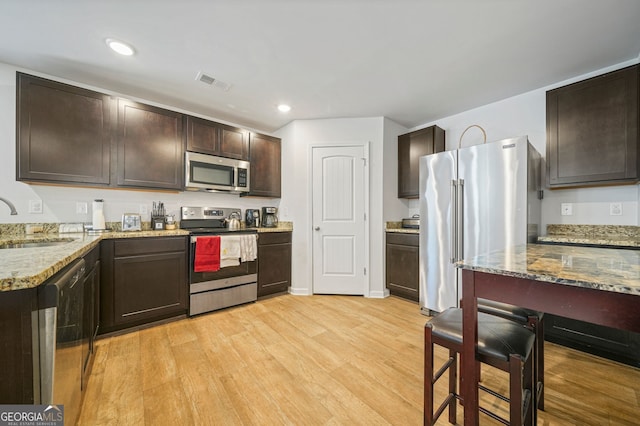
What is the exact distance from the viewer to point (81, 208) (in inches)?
95.5

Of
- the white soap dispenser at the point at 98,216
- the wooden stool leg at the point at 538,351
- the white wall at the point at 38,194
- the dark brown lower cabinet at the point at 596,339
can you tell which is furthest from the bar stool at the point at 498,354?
the white wall at the point at 38,194

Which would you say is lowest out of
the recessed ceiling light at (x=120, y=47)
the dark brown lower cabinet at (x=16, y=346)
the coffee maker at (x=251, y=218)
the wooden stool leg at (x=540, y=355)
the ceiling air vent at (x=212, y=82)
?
the wooden stool leg at (x=540, y=355)

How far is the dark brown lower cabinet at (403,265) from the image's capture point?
2955mm

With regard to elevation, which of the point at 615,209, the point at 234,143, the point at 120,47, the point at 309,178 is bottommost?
the point at 615,209

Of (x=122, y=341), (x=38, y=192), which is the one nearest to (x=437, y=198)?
(x=122, y=341)

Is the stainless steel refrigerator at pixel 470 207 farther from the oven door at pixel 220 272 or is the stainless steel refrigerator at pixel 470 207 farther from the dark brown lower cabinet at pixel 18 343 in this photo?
the dark brown lower cabinet at pixel 18 343

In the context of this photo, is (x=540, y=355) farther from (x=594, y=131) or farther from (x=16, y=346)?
(x=16, y=346)

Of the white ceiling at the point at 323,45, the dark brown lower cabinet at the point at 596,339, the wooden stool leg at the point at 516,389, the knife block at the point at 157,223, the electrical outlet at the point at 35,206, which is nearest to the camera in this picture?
the wooden stool leg at the point at 516,389

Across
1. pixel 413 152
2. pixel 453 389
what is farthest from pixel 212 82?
pixel 453 389

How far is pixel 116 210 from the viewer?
8.57ft

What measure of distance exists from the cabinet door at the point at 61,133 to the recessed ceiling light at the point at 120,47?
0.59 metres

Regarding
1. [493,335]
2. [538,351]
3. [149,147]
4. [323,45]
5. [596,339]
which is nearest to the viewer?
[493,335]

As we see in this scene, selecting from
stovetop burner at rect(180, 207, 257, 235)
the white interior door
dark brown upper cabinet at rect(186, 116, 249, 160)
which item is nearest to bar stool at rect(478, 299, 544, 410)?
the white interior door

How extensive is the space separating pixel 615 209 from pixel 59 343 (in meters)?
3.90
